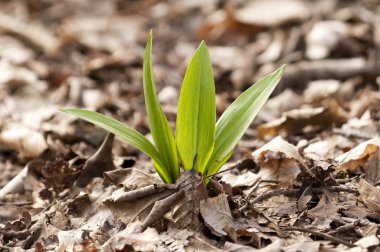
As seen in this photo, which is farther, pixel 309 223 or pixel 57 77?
pixel 57 77

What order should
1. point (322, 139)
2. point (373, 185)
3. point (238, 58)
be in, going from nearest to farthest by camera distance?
point (373, 185), point (322, 139), point (238, 58)

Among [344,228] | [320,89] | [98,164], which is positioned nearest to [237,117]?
[344,228]

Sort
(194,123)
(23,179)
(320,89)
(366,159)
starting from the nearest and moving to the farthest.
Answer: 1. (194,123)
2. (366,159)
3. (23,179)
4. (320,89)

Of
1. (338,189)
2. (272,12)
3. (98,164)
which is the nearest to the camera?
(338,189)

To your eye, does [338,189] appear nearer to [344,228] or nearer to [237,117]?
[344,228]

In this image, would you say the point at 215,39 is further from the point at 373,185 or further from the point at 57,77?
the point at 373,185

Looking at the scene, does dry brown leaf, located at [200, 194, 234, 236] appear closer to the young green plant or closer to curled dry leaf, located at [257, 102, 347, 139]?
the young green plant

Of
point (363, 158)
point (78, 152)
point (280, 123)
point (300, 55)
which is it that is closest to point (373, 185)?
point (363, 158)
